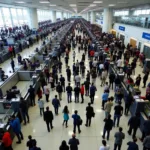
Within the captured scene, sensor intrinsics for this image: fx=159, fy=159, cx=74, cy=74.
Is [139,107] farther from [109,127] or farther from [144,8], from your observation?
[144,8]

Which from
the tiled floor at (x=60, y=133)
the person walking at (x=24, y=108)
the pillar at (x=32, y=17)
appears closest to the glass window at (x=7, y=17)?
the pillar at (x=32, y=17)

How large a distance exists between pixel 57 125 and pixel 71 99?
7.03 feet

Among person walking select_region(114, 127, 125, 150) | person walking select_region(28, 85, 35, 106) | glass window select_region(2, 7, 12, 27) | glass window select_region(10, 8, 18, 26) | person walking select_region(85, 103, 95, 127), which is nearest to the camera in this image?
person walking select_region(114, 127, 125, 150)

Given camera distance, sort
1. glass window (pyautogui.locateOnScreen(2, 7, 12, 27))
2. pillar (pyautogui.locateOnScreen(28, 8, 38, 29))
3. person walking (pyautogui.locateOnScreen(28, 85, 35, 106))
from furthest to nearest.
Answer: glass window (pyautogui.locateOnScreen(2, 7, 12, 27)) < pillar (pyautogui.locateOnScreen(28, 8, 38, 29)) < person walking (pyautogui.locateOnScreen(28, 85, 35, 106))

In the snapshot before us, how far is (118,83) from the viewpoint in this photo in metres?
9.09

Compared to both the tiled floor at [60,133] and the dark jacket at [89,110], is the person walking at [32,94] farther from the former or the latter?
the dark jacket at [89,110]

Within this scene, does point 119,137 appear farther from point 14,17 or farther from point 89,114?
point 14,17

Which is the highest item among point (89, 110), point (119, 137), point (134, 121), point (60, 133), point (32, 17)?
point (32, 17)

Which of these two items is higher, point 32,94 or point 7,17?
point 7,17

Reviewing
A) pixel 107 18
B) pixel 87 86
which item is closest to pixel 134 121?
pixel 87 86

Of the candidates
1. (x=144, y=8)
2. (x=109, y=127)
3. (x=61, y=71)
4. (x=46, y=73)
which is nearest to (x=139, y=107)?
(x=109, y=127)

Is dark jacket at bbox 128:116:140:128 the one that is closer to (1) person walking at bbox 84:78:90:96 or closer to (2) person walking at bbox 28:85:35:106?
(1) person walking at bbox 84:78:90:96

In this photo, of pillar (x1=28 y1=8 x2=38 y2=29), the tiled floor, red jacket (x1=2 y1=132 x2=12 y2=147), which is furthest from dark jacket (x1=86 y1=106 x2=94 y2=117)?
pillar (x1=28 y1=8 x2=38 y2=29)

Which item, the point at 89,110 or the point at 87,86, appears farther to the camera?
the point at 87,86
